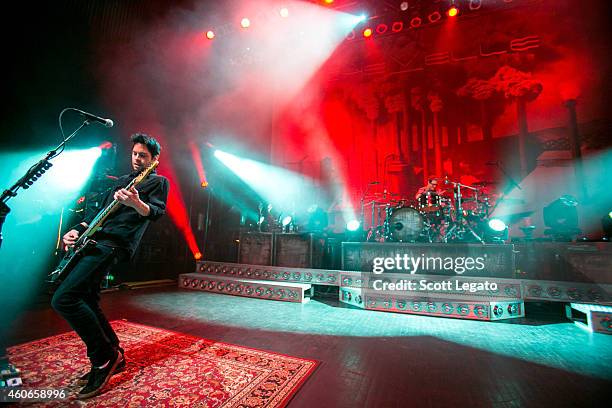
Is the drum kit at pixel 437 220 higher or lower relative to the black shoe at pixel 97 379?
higher

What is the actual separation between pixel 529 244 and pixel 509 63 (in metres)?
5.96

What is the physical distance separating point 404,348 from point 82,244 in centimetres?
313

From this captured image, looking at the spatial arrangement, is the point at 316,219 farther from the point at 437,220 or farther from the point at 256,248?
the point at 437,220

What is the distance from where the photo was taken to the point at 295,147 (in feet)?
33.2

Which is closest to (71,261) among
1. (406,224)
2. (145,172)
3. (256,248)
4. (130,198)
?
(130,198)

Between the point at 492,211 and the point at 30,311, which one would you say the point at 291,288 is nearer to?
the point at 30,311

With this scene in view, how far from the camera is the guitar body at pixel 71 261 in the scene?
1.86 metres

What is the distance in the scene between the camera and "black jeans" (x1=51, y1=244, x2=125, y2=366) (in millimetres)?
1777

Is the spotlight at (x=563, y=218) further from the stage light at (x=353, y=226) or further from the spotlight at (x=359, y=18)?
the spotlight at (x=359, y=18)

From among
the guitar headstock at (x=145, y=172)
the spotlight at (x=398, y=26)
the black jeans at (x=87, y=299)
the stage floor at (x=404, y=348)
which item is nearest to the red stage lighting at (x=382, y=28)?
the spotlight at (x=398, y=26)

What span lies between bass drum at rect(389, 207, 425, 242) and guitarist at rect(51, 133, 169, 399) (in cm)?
508

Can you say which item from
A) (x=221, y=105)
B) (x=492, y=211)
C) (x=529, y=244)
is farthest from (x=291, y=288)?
(x=221, y=105)

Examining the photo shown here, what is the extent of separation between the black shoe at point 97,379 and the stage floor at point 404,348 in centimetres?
120

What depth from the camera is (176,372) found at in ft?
7.15
